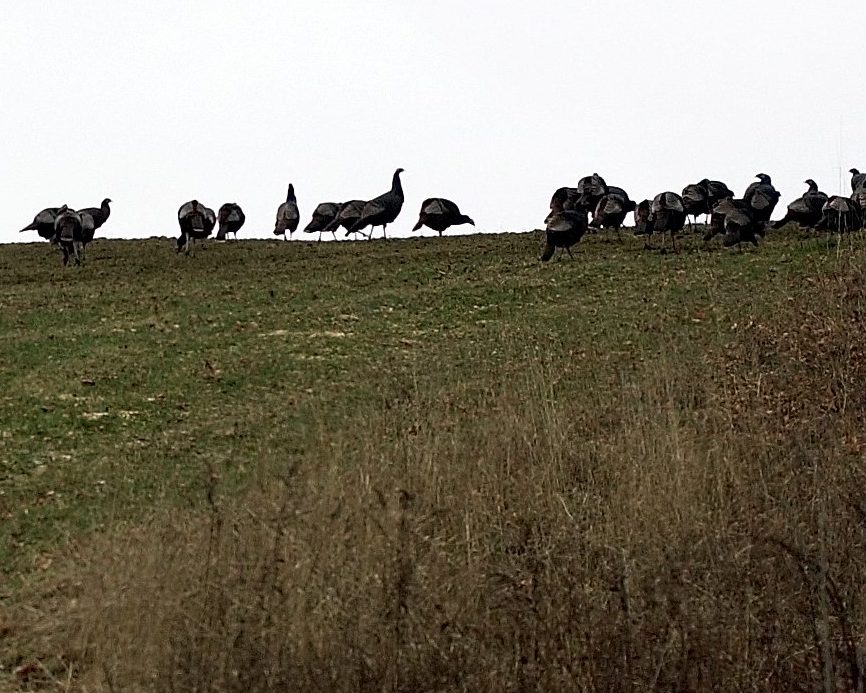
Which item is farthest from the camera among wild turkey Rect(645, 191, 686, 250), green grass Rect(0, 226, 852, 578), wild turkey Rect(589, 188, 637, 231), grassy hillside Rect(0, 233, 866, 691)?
wild turkey Rect(589, 188, 637, 231)

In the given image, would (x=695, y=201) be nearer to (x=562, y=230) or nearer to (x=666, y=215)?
(x=666, y=215)

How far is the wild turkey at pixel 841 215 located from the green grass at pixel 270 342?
0.74 m

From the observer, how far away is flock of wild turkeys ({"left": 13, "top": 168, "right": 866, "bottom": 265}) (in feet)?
80.6

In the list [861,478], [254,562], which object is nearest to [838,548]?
[861,478]

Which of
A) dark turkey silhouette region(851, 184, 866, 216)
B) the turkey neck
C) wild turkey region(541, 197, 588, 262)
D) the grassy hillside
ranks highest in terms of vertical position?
the turkey neck

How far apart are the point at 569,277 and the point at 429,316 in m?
3.49

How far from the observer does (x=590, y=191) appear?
103ft

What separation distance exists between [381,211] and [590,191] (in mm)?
5066

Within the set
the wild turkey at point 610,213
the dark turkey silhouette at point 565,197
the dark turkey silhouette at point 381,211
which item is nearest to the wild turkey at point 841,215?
the wild turkey at point 610,213

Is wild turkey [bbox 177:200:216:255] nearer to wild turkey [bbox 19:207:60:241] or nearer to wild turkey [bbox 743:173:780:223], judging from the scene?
wild turkey [bbox 19:207:60:241]

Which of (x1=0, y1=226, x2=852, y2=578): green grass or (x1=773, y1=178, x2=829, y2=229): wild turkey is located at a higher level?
(x1=773, y1=178, x2=829, y2=229): wild turkey

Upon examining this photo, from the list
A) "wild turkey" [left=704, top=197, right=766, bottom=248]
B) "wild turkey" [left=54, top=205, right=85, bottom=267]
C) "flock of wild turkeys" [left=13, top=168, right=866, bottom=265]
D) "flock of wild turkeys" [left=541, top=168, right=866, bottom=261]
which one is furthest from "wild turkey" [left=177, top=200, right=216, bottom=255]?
"wild turkey" [left=704, top=197, right=766, bottom=248]

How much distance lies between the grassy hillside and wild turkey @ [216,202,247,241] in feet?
44.9

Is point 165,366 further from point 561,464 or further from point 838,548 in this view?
point 838,548
